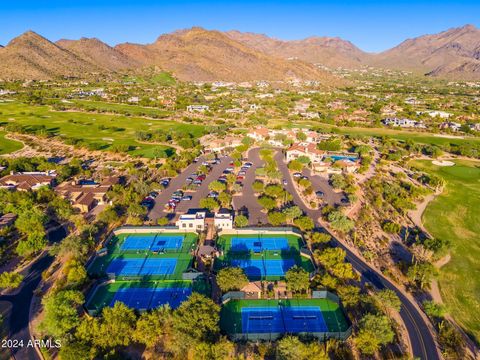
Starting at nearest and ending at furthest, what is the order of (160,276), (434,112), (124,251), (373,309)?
(373,309)
(160,276)
(124,251)
(434,112)

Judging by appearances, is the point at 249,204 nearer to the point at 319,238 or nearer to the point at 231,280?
the point at 319,238

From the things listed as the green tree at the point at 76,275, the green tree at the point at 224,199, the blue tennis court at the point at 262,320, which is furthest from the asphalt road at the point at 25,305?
the green tree at the point at 224,199

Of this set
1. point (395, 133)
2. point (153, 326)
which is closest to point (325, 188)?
point (153, 326)

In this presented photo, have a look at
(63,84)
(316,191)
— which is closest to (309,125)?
(316,191)

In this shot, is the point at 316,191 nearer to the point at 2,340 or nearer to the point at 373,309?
the point at 373,309

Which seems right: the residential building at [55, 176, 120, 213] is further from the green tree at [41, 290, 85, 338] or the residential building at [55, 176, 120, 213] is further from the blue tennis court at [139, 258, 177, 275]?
the green tree at [41, 290, 85, 338]

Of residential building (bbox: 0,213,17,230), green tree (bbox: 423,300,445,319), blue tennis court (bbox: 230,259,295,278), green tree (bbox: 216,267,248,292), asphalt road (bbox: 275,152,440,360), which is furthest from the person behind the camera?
residential building (bbox: 0,213,17,230)

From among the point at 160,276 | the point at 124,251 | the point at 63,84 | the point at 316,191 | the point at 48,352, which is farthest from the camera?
the point at 63,84

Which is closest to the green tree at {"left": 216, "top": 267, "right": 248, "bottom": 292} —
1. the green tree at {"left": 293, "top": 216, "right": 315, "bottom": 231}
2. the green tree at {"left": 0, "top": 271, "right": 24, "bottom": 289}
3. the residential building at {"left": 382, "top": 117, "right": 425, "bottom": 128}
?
the green tree at {"left": 293, "top": 216, "right": 315, "bottom": 231}
